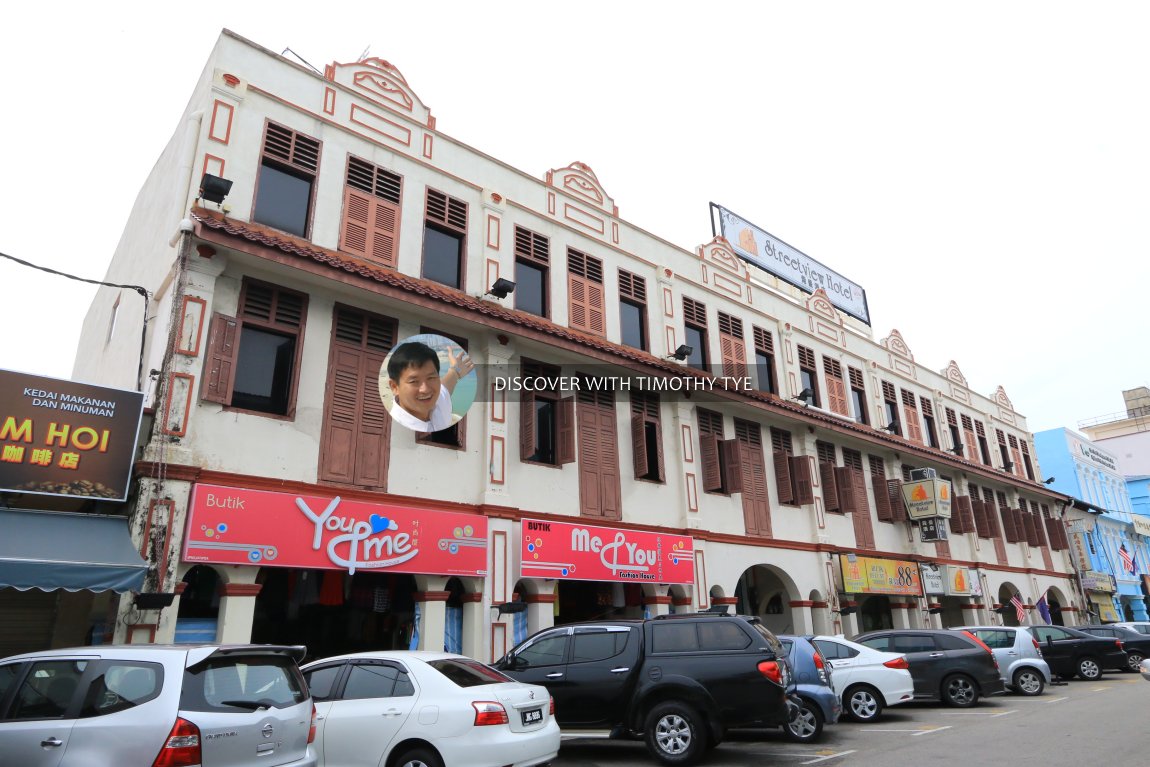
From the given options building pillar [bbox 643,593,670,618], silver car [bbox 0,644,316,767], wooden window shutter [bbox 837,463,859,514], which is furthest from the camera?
wooden window shutter [bbox 837,463,859,514]

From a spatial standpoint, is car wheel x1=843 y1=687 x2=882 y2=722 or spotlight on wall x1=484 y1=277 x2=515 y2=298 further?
spotlight on wall x1=484 y1=277 x2=515 y2=298

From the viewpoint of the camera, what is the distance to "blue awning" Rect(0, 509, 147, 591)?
871cm

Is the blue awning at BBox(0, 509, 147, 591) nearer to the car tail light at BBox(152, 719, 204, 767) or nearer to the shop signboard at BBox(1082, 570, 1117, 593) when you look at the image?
the car tail light at BBox(152, 719, 204, 767)

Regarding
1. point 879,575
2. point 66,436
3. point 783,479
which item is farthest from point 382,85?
point 879,575

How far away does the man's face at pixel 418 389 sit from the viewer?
13.8m

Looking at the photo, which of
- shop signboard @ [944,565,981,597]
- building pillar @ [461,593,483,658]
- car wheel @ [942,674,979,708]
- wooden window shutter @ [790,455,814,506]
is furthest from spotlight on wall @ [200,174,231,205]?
shop signboard @ [944,565,981,597]

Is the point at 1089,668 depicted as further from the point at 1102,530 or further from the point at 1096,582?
the point at 1102,530

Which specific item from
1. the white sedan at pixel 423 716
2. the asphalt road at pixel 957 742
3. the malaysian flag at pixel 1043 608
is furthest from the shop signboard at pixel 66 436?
the malaysian flag at pixel 1043 608

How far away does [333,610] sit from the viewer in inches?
550

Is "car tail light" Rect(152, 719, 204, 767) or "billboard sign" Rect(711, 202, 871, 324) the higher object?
"billboard sign" Rect(711, 202, 871, 324)

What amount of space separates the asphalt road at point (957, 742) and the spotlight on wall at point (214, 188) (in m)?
10.0

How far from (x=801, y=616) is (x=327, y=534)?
13.5m

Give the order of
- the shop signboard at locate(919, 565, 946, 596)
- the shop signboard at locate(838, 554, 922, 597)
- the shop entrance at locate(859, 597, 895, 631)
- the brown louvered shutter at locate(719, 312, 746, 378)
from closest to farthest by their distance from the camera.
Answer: the brown louvered shutter at locate(719, 312, 746, 378) → the shop signboard at locate(838, 554, 922, 597) → the shop signboard at locate(919, 565, 946, 596) → the shop entrance at locate(859, 597, 895, 631)

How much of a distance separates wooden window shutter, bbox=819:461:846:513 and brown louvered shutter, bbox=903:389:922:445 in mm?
7394
